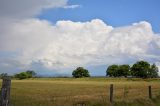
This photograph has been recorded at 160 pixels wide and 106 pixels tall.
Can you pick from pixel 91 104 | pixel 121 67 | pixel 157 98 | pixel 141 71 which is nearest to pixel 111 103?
pixel 91 104

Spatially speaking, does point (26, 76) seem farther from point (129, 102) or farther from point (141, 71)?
point (129, 102)

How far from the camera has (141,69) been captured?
594 ft

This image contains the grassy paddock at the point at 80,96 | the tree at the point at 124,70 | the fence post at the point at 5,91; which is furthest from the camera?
the tree at the point at 124,70

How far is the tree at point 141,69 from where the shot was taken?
18100cm

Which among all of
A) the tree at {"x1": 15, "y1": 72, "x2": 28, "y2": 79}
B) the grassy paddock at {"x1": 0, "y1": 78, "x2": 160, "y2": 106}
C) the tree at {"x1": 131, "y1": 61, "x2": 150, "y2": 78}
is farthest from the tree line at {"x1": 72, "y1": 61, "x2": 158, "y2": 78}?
the grassy paddock at {"x1": 0, "y1": 78, "x2": 160, "y2": 106}

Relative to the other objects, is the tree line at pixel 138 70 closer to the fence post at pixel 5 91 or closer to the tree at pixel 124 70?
the tree at pixel 124 70

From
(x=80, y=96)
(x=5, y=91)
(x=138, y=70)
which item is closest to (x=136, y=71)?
(x=138, y=70)

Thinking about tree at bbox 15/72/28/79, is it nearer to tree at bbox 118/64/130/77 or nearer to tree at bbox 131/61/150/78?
tree at bbox 118/64/130/77

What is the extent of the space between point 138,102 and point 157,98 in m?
3.60

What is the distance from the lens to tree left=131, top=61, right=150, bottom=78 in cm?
18100

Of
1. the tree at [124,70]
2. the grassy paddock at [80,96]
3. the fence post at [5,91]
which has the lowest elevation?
the grassy paddock at [80,96]

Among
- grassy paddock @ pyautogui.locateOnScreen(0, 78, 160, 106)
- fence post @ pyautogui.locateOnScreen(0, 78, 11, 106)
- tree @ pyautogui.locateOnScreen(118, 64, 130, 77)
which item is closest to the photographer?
fence post @ pyautogui.locateOnScreen(0, 78, 11, 106)

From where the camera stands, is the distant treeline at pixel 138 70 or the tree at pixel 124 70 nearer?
the distant treeline at pixel 138 70

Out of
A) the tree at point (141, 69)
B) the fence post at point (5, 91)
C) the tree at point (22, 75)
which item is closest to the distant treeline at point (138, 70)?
the tree at point (141, 69)
